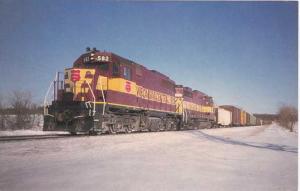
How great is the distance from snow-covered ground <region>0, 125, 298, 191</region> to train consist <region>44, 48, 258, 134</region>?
2.12m

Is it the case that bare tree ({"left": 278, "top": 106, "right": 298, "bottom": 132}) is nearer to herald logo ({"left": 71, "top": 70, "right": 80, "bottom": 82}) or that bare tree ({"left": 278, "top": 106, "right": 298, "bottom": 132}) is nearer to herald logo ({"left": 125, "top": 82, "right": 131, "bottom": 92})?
herald logo ({"left": 125, "top": 82, "right": 131, "bottom": 92})

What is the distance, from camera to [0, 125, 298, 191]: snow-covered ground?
142 inches

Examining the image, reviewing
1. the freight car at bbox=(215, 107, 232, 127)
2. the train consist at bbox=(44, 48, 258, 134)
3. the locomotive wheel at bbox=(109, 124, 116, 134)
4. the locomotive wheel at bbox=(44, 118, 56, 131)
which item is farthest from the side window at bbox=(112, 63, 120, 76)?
the freight car at bbox=(215, 107, 232, 127)

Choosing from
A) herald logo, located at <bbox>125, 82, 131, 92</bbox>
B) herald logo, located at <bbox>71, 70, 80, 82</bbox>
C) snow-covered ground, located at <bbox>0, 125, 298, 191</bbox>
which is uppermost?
herald logo, located at <bbox>71, 70, 80, 82</bbox>

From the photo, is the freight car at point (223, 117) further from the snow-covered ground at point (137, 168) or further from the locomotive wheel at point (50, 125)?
the snow-covered ground at point (137, 168)

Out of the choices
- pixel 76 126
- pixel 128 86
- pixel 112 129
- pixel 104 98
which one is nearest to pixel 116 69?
pixel 128 86

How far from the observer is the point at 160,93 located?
1236 cm

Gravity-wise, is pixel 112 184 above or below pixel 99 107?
below

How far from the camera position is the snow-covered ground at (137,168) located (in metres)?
3.62

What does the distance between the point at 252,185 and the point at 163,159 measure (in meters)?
1.48

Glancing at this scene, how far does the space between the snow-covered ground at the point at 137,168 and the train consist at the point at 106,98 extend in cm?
212

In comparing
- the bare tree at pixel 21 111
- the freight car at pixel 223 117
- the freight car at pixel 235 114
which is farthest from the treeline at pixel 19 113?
the freight car at pixel 235 114

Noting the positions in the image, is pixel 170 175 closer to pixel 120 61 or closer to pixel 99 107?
pixel 99 107

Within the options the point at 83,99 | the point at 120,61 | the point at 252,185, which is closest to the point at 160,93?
the point at 120,61
